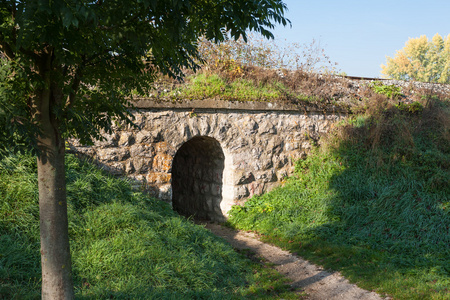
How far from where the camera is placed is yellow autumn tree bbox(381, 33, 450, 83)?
3962cm

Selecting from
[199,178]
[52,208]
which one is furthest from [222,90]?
[52,208]

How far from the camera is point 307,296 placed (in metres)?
5.33

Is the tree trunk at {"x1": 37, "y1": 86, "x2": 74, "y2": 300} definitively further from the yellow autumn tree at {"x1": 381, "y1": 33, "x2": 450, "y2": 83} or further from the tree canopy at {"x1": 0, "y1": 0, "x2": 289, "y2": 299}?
the yellow autumn tree at {"x1": 381, "y1": 33, "x2": 450, "y2": 83}

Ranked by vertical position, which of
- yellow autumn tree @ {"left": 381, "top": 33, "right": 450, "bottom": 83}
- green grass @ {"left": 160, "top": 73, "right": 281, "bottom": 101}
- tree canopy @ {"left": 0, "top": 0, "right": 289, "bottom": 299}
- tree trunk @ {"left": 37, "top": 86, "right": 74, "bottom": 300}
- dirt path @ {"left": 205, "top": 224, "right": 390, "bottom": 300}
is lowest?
dirt path @ {"left": 205, "top": 224, "right": 390, "bottom": 300}

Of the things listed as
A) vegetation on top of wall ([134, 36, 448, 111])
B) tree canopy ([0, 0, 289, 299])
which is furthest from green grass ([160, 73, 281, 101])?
tree canopy ([0, 0, 289, 299])

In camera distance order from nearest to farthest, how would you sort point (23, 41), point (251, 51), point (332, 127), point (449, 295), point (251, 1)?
point (23, 41) < point (251, 1) < point (449, 295) < point (332, 127) < point (251, 51)

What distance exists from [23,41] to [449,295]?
5.63 meters

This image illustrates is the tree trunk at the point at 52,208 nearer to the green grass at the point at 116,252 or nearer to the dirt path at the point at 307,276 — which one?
the green grass at the point at 116,252

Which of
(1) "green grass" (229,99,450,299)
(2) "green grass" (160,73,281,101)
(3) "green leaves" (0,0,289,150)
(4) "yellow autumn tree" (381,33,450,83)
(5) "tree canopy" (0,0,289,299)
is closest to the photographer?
(3) "green leaves" (0,0,289,150)

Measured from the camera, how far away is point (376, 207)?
7.91 metres

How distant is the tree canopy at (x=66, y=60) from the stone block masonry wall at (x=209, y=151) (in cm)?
429

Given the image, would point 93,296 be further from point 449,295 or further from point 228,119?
point 228,119

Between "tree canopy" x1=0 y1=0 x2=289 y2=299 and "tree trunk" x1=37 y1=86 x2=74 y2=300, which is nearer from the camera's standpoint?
"tree canopy" x1=0 y1=0 x2=289 y2=299

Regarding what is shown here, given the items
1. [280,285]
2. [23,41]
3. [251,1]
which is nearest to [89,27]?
[23,41]
